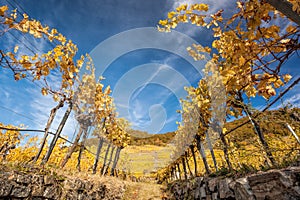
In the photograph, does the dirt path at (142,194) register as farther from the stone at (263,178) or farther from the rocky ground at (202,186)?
the stone at (263,178)

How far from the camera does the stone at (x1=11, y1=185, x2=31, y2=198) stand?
118 inches

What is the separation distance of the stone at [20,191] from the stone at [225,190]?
4262 millimetres

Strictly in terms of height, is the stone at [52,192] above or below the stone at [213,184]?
below

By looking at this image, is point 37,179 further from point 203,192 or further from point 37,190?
point 203,192

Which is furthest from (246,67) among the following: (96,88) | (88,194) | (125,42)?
(125,42)

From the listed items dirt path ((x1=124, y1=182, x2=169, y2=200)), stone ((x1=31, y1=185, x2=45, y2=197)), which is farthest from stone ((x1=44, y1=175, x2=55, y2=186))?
dirt path ((x1=124, y1=182, x2=169, y2=200))

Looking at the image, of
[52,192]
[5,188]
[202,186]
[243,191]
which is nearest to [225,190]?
[243,191]

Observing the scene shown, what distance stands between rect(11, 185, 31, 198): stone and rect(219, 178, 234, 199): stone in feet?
14.0

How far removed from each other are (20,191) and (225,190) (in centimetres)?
435

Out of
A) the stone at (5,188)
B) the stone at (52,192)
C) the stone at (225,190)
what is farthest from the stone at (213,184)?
the stone at (5,188)

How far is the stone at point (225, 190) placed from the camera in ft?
10.7

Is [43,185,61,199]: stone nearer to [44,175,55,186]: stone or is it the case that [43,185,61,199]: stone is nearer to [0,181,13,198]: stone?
[44,175,55,186]: stone

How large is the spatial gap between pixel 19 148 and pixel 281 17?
54.8ft

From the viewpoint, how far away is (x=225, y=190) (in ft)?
11.3
